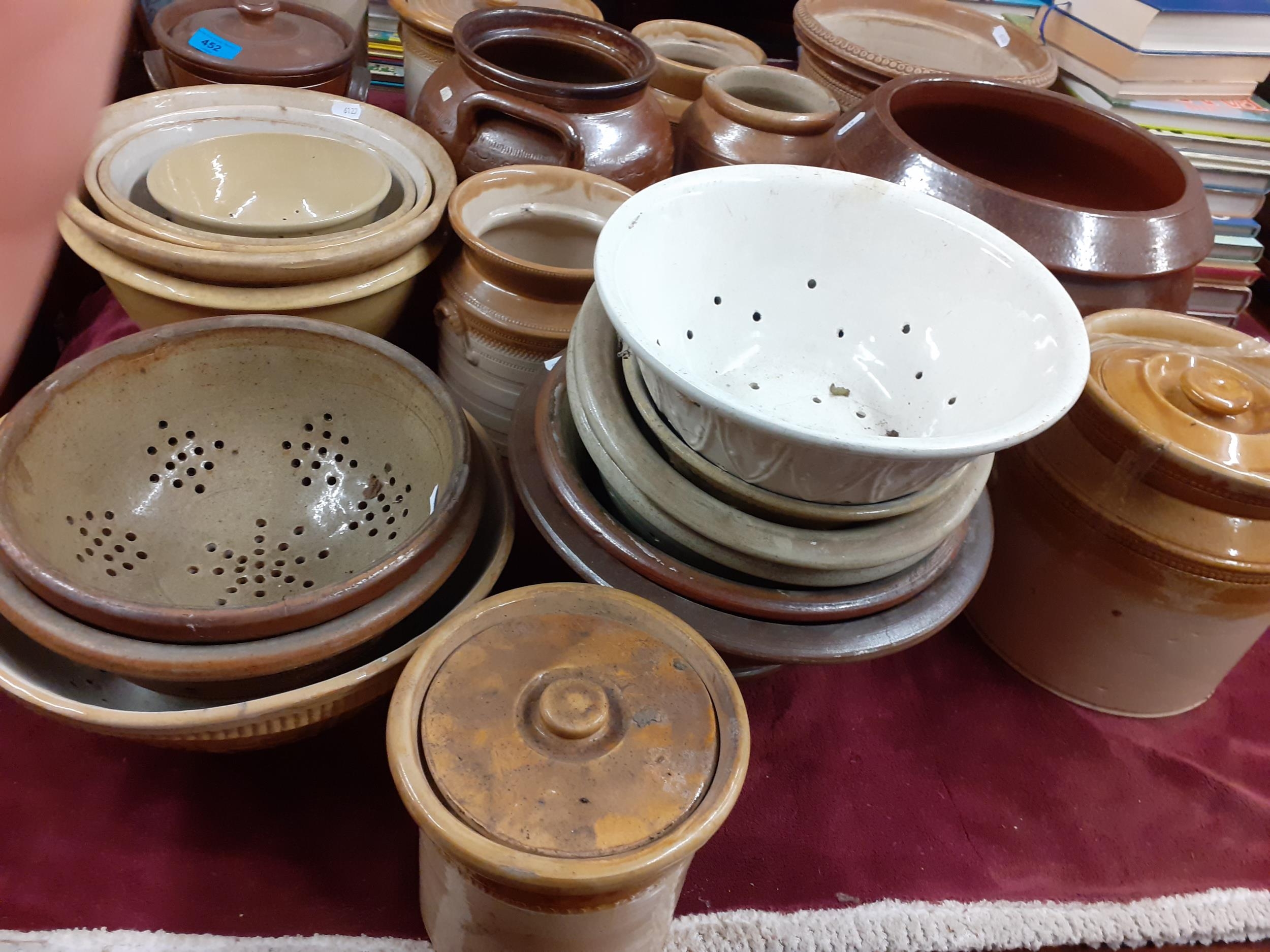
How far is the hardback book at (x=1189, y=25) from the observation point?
148 centimetres

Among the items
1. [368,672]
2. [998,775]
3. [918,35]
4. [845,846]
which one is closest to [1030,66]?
[918,35]

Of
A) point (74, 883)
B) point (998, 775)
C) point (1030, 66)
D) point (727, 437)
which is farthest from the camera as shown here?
point (1030, 66)

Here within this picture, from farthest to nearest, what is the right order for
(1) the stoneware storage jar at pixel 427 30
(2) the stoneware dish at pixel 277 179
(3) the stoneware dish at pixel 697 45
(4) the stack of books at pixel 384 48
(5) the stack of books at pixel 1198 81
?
1. (4) the stack of books at pixel 384 48
2. (3) the stoneware dish at pixel 697 45
3. (5) the stack of books at pixel 1198 81
4. (1) the stoneware storage jar at pixel 427 30
5. (2) the stoneware dish at pixel 277 179

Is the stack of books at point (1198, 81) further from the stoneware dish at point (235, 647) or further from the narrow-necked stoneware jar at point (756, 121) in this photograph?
the stoneware dish at point (235, 647)

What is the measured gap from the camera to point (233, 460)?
988 mm

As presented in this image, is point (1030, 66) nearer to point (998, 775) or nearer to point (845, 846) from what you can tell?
point (998, 775)

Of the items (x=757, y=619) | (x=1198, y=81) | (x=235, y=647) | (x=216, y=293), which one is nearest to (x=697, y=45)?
(x=1198, y=81)

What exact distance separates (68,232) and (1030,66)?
156 centimetres

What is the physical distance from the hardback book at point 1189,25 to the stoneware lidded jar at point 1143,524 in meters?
0.78

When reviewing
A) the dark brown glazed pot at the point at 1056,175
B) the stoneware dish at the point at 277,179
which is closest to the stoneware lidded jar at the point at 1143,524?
the dark brown glazed pot at the point at 1056,175

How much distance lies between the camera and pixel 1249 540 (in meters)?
0.91

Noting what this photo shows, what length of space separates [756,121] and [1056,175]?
1.52 feet

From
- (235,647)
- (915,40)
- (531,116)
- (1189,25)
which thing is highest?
(1189,25)

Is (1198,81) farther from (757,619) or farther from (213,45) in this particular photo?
(213,45)
